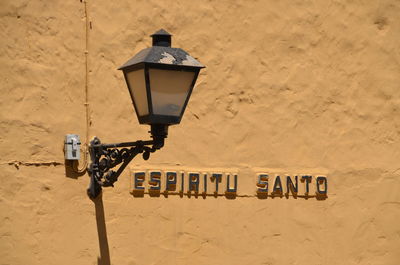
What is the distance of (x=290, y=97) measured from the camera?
20.9 ft

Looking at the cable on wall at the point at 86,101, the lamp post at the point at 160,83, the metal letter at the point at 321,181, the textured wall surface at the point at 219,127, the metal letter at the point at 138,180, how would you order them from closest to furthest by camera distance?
the lamp post at the point at 160,83 → the textured wall surface at the point at 219,127 → the cable on wall at the point at 86,101 → the metal letter at the point at 138,180 → the metal letter at the point at 321,181

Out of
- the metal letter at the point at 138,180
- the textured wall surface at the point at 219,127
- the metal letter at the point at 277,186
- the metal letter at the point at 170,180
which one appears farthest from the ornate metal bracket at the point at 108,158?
the metal letter at the point at 277,186

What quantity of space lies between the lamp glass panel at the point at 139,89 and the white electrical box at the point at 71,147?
898 mm

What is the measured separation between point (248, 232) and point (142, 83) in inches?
72.2

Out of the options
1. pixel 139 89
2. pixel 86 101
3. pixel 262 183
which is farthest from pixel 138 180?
pixel 139 89

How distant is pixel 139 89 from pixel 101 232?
52.6 inches

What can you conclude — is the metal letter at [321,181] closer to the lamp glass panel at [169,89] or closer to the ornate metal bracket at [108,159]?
the ornate metal bracket at [108,159]

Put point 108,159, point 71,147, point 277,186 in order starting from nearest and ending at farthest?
point 108,159 < point 71,147 < point 277,186

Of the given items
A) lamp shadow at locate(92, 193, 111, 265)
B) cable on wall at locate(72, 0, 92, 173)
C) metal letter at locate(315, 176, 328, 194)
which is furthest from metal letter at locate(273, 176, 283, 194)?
cable on wall at locate(72, 0, 92, 173)

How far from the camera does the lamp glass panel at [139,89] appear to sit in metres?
4.75

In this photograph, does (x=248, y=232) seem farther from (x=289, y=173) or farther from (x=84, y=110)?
(x=84, y=110)

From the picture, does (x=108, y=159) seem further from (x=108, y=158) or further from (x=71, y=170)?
(x=71, y=170)

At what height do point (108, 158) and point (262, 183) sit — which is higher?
point (108, 158)

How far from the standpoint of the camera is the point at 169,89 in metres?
4.78
